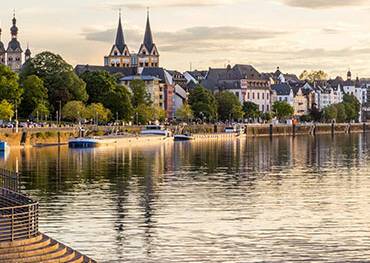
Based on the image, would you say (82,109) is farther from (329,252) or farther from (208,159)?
(329,252)

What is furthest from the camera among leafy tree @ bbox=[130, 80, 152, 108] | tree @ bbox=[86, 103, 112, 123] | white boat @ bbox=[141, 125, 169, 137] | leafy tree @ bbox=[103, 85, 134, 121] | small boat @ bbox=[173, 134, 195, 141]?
leafy tree @ bbox=[130, 80, 152, 108]

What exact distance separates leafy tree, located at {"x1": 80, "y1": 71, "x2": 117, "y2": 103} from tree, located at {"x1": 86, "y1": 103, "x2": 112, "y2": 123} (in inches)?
216

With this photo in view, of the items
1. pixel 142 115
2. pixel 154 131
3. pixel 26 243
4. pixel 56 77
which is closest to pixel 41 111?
pixel 56 77

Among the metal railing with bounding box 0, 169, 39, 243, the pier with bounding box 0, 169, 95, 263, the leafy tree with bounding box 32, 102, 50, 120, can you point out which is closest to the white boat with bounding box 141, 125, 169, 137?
the leafy tree with bounding box 32, 102, 50, 120

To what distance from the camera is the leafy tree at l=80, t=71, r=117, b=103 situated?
164125 mm

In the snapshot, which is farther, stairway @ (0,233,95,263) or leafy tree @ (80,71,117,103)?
leafy tree @ (80,71,117,103)

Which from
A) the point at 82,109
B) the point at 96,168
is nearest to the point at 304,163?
the point at 96,168

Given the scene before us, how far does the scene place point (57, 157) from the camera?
104 metres

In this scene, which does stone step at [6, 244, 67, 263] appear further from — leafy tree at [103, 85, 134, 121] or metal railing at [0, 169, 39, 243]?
leafy tree at [103, 85, 134, 121]

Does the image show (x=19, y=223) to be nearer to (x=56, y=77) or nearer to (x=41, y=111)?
(x=41, y=111)

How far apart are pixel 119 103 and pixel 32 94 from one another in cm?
2058

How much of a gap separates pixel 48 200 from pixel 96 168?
29.9 m

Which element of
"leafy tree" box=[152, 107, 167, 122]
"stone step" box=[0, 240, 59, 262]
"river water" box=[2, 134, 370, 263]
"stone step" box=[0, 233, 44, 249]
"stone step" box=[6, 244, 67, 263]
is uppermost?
"leafy tree" box=[152, 107, 167, 122]

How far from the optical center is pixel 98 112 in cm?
15312
